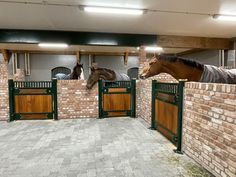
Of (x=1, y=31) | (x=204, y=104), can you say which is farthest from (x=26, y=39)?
(x=204, y=104)

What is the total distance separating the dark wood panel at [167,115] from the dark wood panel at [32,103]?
10.5 ft

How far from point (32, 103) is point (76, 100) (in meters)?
1.26

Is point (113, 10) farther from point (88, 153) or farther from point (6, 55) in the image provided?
point (6, 55)

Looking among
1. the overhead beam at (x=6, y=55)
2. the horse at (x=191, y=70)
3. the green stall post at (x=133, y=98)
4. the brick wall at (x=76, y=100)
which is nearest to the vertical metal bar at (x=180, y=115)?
the horse at (x=191, y=70)

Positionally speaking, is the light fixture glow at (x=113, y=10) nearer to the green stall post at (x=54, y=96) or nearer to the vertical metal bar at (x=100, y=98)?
the vertical metal bar at (x=100, y=98)

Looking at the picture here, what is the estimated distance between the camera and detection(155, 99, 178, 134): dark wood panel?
3680 mm

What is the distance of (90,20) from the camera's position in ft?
16.7

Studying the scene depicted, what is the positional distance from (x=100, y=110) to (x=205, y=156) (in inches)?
148

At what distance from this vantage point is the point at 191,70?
3.98 meters

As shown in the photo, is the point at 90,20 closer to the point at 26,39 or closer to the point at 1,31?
the point at 26,39

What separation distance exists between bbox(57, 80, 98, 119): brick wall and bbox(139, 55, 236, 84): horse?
2.54 m

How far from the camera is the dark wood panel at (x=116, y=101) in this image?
19.8 ft

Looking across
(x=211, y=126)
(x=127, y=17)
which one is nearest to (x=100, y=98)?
(x=127, y=17)

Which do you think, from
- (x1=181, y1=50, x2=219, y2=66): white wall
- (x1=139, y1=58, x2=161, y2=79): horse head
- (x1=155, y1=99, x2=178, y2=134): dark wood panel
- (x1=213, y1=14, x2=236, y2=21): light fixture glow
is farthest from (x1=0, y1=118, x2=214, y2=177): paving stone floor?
(x1=181, y1=50, x2=219, y2=66): white wall
